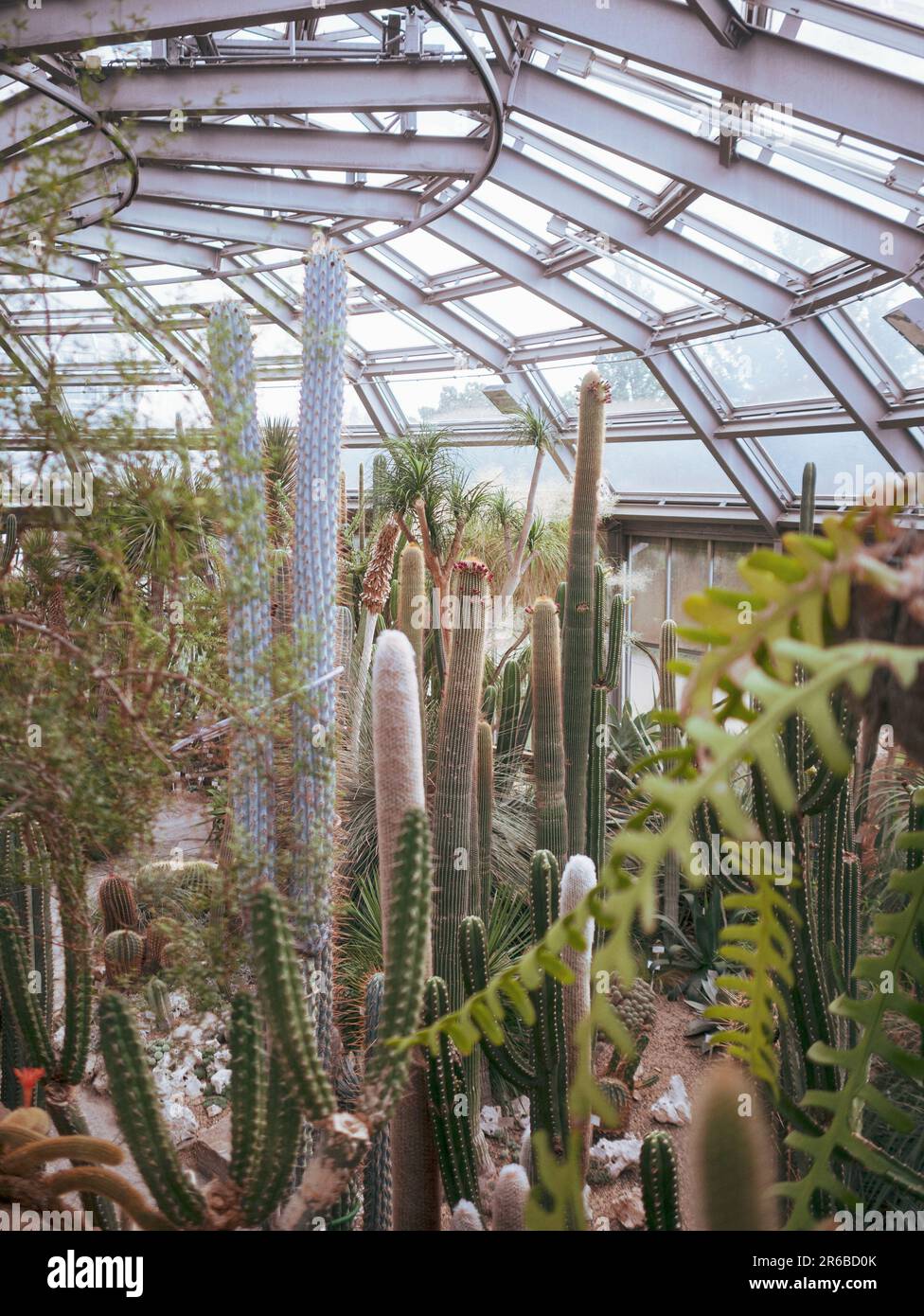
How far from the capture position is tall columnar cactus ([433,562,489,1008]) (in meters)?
1.97

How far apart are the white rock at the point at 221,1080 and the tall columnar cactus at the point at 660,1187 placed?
127cm


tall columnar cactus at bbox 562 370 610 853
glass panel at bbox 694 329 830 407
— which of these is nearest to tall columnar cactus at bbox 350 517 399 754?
tall columnar cactus at bbox 562 370 610 853

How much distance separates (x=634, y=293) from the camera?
15.3 ft

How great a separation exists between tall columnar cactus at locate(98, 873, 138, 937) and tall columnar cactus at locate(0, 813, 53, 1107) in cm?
33

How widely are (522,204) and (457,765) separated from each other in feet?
10.6

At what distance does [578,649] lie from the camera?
2.51 metres

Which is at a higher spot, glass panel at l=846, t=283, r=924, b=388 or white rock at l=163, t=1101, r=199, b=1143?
glass panel at l=846, t=283, r=924, b=388

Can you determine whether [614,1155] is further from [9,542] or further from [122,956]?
[9,542]

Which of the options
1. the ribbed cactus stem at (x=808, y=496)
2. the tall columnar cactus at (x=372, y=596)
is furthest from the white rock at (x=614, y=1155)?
the ribbed cactus stem at (x=808, y=496)

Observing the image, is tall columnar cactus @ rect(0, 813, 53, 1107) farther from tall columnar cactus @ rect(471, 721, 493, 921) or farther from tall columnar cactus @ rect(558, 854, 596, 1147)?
tall columnar cactus @ rect(471, 721, 493, 921)

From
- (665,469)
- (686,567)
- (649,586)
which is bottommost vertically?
(649,586)

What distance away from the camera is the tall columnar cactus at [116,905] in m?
1.93

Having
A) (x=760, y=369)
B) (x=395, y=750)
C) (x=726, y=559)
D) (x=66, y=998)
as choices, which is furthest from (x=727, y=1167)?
(x=726, y=559)
